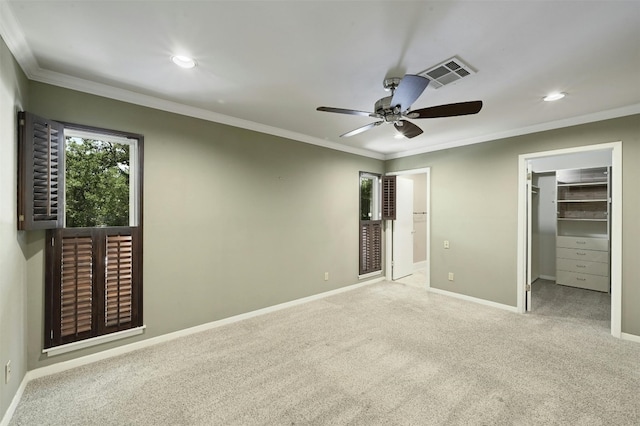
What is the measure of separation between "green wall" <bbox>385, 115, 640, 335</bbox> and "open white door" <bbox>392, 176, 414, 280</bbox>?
25.8 inches

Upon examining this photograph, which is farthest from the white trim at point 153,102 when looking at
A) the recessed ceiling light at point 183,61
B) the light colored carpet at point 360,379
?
the light colored carpet at point 360,379

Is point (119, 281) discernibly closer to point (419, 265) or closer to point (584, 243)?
point (419, 265)

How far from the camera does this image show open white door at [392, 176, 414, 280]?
5.45 m

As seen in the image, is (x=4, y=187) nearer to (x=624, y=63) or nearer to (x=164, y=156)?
(x=164, y=156)

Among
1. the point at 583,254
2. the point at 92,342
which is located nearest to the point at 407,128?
the point at 92,342

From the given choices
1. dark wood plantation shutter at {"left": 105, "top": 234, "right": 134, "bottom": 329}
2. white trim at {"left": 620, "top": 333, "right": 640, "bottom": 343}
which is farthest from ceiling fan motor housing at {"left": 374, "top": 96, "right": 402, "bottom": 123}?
white trim at {"left": 620, "top": 333, "right": 640, "bottom": 343}

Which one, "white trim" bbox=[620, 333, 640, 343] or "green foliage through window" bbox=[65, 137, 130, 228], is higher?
"green foliage through window" bbox=[65, 137, 130, 228]

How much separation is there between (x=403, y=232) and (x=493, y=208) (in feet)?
6.05

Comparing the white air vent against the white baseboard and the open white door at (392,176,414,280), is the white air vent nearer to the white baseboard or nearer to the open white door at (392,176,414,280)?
the open white door at (392,176,414,280)

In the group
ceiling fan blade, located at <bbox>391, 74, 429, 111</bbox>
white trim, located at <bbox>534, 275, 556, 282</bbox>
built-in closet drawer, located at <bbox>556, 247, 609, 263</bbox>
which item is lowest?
white trim, located at <bbox>534, 275, 556, 282</bbox>

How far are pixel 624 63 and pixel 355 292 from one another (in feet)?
13.1

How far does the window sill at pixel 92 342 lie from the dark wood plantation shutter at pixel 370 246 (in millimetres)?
3500

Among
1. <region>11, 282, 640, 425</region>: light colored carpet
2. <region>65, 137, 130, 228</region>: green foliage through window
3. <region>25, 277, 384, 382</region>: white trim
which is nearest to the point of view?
<region>11, 282, 640, 425</region>: light colored carpet

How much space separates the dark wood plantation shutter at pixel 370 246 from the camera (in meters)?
5.06
